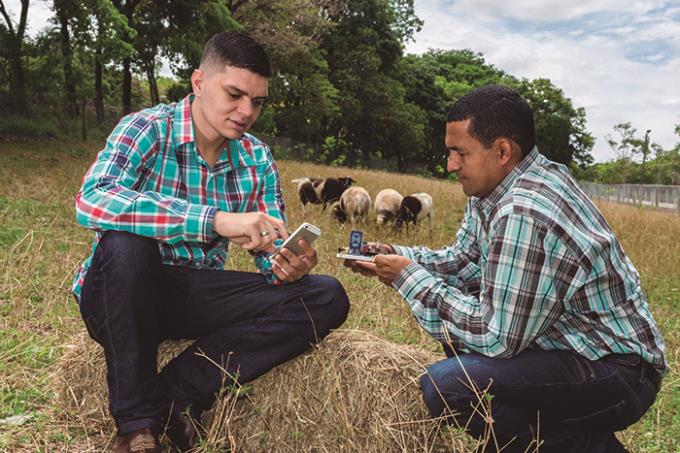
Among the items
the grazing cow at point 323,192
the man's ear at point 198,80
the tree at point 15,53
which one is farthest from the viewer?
the tree at point 15,53

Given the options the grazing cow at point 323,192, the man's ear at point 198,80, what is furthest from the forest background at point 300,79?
the man's ear at point 198,80

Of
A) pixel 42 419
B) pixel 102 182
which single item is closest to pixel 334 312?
pixel 102 182

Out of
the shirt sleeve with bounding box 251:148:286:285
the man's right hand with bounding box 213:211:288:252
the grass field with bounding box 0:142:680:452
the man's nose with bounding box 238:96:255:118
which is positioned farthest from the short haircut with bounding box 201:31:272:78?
the grass field with bounding box 0:142:680:452

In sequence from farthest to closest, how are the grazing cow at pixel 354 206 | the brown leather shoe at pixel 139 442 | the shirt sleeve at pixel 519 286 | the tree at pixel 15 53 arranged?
the tree at pixel 15 53 → the grazing cow at pixel 354 206 → the brown leather shoe at pixel 139 442 → the shirt sleeve at pixel 519 286

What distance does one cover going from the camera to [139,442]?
2.51 m

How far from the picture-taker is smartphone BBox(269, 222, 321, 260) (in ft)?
8.87

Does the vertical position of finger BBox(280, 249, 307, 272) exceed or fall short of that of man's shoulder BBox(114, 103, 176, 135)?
it falls short

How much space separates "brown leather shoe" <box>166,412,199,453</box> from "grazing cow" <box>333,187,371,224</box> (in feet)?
25.9

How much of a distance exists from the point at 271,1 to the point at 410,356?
84.3ft

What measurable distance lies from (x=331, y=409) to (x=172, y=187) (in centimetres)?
132

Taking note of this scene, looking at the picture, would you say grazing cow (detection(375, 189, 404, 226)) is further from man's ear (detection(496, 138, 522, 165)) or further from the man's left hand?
man's ear (detection(496, 138, 522, 165))

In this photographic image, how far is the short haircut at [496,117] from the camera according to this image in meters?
2.66

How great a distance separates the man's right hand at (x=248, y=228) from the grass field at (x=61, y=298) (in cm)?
128

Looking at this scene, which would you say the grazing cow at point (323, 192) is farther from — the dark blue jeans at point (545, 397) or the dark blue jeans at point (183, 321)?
the dark blue jeans at point (545, 397)
